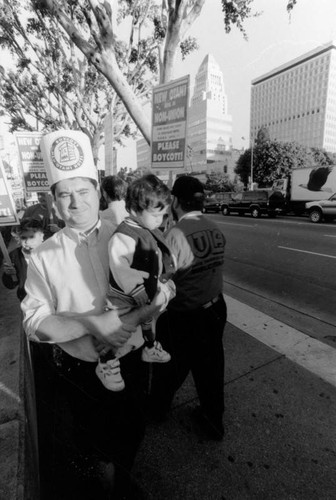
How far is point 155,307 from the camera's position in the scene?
1.48m

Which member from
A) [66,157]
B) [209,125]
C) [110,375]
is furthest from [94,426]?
[209,125]

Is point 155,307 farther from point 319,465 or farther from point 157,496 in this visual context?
point 319,465

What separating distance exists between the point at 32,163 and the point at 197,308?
5.43m

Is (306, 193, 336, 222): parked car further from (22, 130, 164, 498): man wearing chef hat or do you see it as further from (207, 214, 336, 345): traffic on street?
(22, 130, 164, 498): man wearing chef hat

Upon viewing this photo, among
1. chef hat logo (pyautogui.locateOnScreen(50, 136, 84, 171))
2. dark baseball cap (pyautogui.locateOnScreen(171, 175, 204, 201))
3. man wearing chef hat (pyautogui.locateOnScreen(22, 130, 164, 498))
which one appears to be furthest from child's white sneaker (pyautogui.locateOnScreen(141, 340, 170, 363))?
chef hat logo (pyautogui.locateOnScreen(50, 136, 84, 171))

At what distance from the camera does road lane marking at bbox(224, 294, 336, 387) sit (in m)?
2.90

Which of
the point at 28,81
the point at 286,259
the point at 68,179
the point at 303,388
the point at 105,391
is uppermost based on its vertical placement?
the point at 28,81

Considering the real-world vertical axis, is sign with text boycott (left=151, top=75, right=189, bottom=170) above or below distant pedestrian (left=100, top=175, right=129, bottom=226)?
above

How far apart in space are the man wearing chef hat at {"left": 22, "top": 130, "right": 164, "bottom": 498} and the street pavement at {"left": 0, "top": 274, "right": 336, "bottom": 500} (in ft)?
1.42

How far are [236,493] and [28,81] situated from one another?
1620 centimetres

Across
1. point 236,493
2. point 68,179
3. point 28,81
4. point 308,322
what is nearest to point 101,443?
point 236,493

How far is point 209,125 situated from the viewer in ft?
355

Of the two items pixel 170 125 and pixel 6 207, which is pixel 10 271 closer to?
pixel 6 207

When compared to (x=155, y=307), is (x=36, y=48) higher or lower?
higher
